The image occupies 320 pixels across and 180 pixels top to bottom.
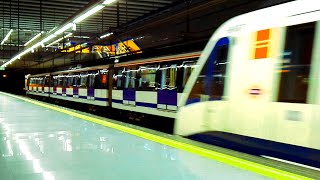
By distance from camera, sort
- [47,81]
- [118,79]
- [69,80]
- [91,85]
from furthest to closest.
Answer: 1. [47,81]
2. [69,80]
3. [91,85]
4. [118,79]

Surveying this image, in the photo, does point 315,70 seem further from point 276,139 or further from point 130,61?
point 130,61

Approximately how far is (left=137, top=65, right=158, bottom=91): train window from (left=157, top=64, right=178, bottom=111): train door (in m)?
0.47

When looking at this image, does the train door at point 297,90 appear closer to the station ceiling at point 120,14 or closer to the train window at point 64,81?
the station ceiling at point 120,14

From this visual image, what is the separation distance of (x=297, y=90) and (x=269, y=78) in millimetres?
467

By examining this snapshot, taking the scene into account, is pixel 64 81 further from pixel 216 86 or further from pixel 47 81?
pixel 216 86

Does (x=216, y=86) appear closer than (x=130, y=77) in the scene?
Yes

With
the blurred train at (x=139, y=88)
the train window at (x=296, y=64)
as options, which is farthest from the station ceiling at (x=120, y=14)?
the train window at (x=296, y=64)

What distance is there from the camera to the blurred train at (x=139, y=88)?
11.1m

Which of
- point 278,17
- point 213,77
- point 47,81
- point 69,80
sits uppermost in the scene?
point 278,17

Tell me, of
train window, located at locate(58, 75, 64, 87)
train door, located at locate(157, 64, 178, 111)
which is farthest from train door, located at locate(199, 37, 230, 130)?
train window, located at locate(58, 75, 64, 87)

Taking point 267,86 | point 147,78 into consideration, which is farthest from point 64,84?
point 267,86

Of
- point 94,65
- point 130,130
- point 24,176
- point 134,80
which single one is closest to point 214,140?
point 130,130

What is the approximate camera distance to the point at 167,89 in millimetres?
11445

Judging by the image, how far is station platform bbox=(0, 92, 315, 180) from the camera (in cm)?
364
